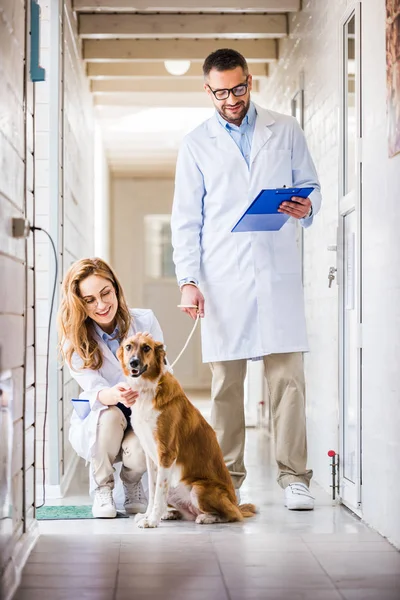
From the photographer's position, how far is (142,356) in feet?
9.45

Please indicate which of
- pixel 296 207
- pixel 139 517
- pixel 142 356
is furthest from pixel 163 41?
pixel 139 517

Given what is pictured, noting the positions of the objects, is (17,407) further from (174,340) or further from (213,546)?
(174,340)

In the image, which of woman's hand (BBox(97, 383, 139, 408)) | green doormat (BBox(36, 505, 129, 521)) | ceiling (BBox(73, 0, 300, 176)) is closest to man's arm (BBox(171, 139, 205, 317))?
woman's hand (BBox(97, 383, 139, 408))

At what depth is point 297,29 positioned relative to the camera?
4828 millimetres

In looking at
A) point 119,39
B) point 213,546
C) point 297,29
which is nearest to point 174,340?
point 119,39

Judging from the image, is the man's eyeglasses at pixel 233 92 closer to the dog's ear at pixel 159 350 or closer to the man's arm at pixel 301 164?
the man's arm at pixel 301 164

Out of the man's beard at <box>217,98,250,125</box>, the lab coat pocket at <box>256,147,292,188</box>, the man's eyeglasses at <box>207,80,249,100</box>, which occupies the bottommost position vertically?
the lab coat pocket at <box>256,147,292,188</box>

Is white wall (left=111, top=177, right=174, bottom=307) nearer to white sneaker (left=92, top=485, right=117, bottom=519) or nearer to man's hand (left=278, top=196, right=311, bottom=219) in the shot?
white sneaker (left=92, top=485, right=117, bottom=519)

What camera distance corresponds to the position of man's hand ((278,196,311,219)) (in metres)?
3.05

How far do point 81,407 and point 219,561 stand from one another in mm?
1047

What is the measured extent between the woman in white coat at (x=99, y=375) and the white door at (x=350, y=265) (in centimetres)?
81

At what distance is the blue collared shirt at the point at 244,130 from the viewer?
11.3ft

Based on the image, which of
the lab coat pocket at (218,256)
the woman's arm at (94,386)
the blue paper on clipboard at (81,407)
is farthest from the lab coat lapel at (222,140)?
the blue paper on clipboard at (81,407)

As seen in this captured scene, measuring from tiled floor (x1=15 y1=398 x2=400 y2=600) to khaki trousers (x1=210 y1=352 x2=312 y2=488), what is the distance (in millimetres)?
201
